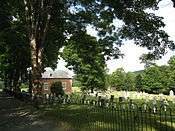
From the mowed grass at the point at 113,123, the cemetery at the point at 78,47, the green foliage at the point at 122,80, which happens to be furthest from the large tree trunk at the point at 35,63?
the green foliage at the point at 122,80

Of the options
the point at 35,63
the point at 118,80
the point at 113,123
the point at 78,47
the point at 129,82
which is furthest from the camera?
the point at 118,80

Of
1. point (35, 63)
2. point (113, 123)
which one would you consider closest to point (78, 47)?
point (35, 63)

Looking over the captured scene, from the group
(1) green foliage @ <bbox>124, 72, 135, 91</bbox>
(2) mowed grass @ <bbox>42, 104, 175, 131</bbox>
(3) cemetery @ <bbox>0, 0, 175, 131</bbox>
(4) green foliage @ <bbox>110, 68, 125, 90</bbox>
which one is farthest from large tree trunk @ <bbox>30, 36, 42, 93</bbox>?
(4) green foliage @ <bbox>110, 68, 125, 90</bbox>

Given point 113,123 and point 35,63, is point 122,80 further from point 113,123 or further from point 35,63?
point 113,123

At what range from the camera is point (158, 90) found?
96750mm

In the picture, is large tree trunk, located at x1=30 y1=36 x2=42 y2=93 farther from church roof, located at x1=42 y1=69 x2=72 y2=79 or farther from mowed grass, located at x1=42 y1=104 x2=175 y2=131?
church roof, located at x1=42 y1=69 x2=72 y2=79

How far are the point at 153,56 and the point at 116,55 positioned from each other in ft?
54.4

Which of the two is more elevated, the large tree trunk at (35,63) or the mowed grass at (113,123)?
the large tree trunk at (35,63)

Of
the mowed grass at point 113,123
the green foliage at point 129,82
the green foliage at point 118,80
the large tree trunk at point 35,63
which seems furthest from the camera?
the green foliage at point 118,80

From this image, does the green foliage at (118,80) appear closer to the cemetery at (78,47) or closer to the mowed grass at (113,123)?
the cemetery at (78,47)

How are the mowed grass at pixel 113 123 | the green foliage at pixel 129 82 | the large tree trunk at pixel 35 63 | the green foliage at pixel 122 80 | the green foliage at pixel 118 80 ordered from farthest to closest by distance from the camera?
the green foliage at pixel 118 80
the green foliage at pixel 122 80
the green foliage at pixel 129 82
the large tree trunk at pixel 35 63
the mowed grass at pixel 113 123

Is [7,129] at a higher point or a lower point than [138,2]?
lower

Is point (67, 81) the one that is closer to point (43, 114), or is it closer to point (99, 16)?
point (99, 16)

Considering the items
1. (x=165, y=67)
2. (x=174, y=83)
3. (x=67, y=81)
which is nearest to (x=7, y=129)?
(x=174, y=83)
